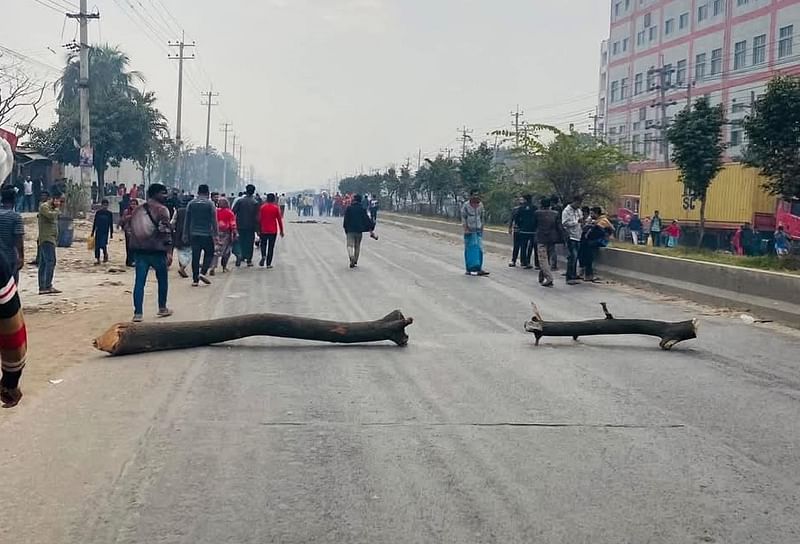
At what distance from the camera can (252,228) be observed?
69.8 feet

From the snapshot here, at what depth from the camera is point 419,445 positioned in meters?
6.18

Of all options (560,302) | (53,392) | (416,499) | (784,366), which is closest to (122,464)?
(416,499)

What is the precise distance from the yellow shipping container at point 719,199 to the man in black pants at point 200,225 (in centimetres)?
1688

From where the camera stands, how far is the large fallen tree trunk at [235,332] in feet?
31.4

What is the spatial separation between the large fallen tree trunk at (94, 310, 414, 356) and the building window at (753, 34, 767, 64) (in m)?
47.1

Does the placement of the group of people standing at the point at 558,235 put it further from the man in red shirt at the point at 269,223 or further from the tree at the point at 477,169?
the tree at the point at 477,169

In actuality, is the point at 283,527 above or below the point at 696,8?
below

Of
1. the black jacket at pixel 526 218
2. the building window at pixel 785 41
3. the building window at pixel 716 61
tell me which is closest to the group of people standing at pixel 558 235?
the black jacket at pixel 526 218

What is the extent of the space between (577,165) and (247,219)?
1428 cm

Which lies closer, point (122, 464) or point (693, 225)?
point (122, 464)

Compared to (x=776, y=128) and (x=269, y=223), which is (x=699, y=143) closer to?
(x=776, y=128)

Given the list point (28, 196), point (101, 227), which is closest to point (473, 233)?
point (101, 227)

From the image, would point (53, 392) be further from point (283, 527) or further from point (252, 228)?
point (252, 228)

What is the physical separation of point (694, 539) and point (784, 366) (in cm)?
565
